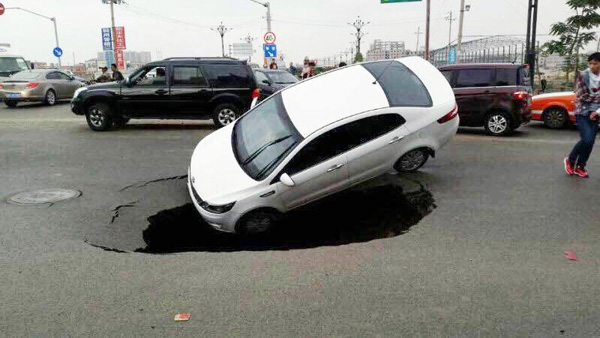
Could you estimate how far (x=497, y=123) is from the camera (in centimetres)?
1115

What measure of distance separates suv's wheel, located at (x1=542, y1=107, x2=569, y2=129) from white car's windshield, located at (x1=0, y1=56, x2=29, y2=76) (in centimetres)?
2082

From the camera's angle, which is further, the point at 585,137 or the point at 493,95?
the point at 493,95

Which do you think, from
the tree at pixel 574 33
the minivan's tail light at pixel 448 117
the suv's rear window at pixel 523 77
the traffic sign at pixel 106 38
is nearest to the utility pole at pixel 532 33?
the tree at pixel 574 33

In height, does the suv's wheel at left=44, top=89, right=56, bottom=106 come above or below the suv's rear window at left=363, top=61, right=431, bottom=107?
below

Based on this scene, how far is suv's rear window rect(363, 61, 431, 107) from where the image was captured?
6.37 meters

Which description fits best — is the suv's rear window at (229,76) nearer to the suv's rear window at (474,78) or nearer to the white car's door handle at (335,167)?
the suv's rear window at (474,78)

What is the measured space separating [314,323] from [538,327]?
158cm

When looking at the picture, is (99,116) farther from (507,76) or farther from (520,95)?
(520,95)

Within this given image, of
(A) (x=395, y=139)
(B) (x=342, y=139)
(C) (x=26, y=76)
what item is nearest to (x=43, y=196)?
(B) (x=342, y=139)

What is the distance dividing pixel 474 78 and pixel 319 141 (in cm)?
726

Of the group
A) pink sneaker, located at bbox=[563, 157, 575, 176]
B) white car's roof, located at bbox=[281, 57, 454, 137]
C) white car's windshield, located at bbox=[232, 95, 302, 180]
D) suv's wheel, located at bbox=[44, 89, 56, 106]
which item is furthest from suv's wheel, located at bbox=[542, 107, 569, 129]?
suv's wheel, located at bbox=[44, 89, 56, 106]

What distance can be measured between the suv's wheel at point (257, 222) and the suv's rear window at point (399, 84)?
2.22 m

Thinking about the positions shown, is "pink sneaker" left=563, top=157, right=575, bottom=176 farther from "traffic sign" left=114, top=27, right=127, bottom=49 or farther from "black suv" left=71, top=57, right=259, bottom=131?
"traffic sign" left=114, top=27, right=127, bottom=49

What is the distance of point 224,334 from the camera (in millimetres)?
3221
